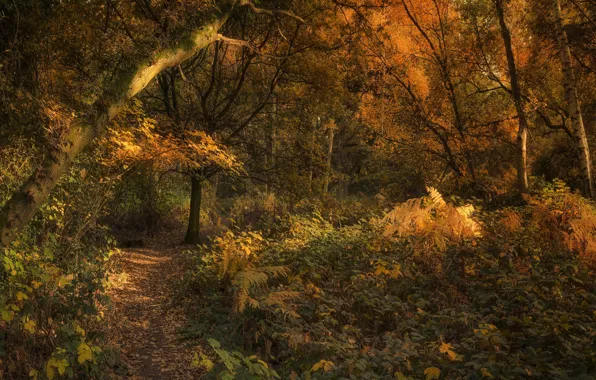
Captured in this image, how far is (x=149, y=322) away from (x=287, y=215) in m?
5.62

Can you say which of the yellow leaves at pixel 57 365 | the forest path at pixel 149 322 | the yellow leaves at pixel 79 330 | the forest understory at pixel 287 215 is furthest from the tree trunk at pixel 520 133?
the yellow leaves at pixel 57 365

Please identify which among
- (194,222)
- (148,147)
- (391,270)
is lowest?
(391,270)

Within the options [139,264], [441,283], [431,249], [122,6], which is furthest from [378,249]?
[122,6]

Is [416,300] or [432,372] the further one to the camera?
[416,300]

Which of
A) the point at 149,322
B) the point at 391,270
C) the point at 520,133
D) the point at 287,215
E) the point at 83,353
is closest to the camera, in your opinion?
the point at 83,353

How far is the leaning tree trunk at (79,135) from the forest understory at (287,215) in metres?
0.02

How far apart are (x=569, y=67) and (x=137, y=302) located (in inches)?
401

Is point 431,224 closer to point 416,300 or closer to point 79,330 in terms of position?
point 416,300

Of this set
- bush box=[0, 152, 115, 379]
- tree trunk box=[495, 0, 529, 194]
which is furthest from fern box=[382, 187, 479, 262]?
bush box=[0, 152, 115, 379]

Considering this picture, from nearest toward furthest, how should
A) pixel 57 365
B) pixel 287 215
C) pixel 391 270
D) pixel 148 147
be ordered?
1. pixel 57 365
2. pixel 391 270
3. pixel 148 147
4. pixel 287 215

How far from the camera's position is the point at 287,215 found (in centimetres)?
1226

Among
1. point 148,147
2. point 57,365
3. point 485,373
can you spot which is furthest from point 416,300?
point 148,147

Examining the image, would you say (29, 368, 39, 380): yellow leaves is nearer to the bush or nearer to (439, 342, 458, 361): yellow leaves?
the bush

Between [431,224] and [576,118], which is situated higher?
[576,118]
